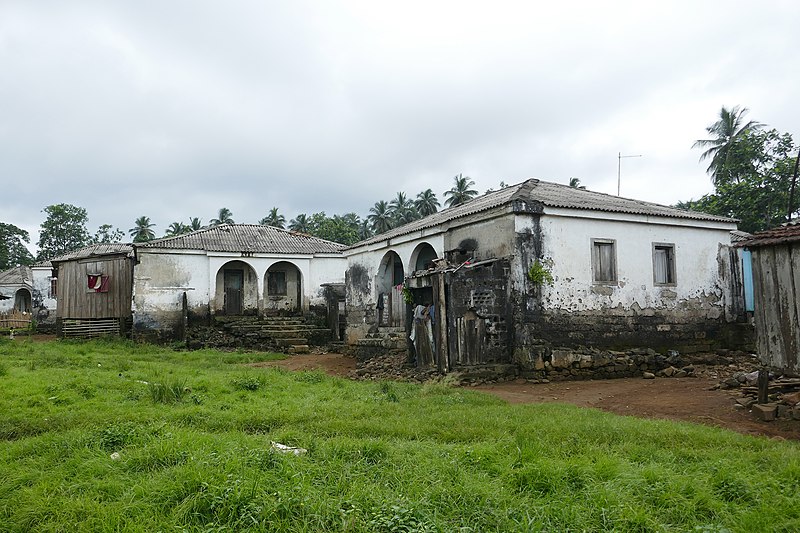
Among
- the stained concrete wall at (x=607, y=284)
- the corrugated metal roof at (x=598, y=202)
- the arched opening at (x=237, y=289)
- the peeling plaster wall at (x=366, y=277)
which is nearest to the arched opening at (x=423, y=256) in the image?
the peeling plaster wall at (x=366, y=277)

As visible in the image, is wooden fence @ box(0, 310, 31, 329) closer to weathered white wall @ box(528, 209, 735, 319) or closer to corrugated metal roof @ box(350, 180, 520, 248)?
corrugated metal roof @ box(350, 180, 520, 248)

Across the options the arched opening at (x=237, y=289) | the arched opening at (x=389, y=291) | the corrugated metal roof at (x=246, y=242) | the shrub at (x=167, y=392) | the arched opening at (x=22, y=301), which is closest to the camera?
the shrub at (x=167, y=392)

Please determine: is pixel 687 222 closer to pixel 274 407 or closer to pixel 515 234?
pixel 515 234

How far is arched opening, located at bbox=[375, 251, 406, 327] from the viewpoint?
1895 cm

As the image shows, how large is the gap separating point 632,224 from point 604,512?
11.2 m

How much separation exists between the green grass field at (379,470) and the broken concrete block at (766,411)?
1.33 meters

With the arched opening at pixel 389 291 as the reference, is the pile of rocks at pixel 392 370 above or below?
below

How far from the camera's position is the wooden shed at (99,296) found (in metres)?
23.7

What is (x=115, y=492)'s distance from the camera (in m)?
4.84

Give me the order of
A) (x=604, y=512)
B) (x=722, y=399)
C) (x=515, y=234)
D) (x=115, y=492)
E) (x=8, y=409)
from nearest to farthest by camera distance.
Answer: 1. (x=604, y=512)
2. (x=115, y=492)
3. (x=8, y=409)
4. (x=722, y=399)
5. (x=515, y=234)


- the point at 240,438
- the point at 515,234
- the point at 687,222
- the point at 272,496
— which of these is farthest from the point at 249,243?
the point at 272,496

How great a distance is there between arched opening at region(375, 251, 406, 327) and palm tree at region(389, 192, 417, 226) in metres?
26.9

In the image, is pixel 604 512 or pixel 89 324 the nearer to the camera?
pixel 604 512

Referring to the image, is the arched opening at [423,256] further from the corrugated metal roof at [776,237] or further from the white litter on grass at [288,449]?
the white litter on grass at [288,449]
